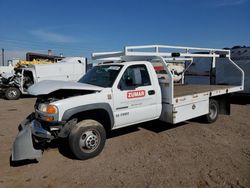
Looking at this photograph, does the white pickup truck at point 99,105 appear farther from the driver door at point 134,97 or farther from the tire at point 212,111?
the tire at point 212,111

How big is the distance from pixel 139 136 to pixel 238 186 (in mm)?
2896

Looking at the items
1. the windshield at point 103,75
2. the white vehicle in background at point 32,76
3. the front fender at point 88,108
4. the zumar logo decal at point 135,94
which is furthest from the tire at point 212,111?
the white vehicle in background at point 32,76

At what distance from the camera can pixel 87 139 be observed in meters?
4.64

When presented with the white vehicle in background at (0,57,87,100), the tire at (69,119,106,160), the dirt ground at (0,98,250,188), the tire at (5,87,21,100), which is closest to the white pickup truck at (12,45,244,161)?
the tire at (69,119,106,160)

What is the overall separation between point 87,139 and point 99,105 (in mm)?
726

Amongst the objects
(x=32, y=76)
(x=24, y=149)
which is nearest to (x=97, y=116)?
(x=24, y=149)

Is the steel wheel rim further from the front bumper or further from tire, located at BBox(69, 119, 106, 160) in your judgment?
the front bumper

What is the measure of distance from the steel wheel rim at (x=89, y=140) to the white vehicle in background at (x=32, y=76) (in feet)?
34.8

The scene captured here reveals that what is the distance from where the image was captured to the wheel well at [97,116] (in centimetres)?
476

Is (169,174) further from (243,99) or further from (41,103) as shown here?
(243,99)

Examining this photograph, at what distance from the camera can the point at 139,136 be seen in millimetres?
6121

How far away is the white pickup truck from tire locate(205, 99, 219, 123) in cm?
88

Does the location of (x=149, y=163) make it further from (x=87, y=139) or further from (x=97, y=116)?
(x=97, y=116)

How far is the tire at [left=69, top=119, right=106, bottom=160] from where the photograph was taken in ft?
14.8
